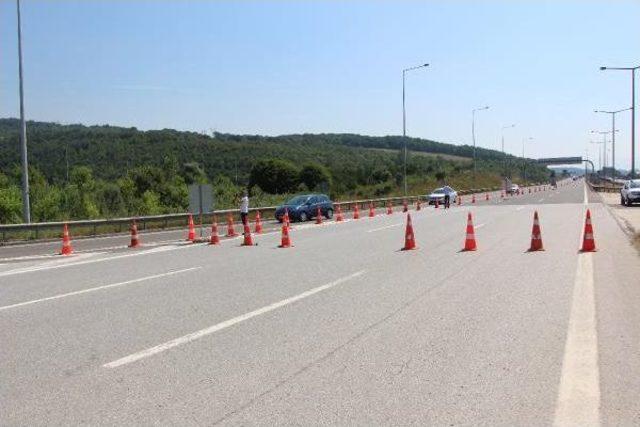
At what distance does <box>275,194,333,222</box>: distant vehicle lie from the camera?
37438 mm

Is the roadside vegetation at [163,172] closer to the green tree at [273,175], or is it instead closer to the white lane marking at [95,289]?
the green tree at [273,175]

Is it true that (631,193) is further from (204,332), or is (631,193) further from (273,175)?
(273,175)

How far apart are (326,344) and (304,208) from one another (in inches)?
1210

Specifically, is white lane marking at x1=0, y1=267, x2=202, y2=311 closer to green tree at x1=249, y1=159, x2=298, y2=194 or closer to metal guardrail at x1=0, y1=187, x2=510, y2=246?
metal guardrail at x1=0, y1=187, x2=510, y2=246

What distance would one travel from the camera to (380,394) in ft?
18.3

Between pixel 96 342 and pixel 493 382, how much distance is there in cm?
412

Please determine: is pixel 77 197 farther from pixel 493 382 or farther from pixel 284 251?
pixel 493 382

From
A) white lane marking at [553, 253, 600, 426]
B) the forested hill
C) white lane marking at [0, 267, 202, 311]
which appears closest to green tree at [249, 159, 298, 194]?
the forested hill

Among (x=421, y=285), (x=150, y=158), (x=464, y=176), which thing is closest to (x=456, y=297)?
(x=421, y=285)

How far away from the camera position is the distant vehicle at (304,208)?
37.4 m

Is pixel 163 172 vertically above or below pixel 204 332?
above

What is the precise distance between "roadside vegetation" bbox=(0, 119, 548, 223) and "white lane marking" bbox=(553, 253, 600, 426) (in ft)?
123

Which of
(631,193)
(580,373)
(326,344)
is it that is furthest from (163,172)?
(580,373)

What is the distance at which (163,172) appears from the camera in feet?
278
